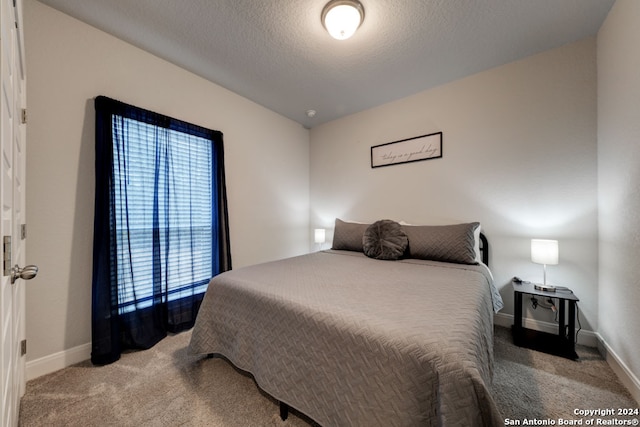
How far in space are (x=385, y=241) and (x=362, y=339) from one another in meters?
1.48

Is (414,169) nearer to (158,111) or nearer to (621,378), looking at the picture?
(621,378)

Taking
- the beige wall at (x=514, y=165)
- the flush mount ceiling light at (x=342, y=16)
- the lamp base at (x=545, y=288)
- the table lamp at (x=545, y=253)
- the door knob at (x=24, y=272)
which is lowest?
the lamp base at (x=545, y=288)

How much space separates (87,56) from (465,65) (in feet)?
10.8

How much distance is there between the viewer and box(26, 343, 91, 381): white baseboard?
1604 mm

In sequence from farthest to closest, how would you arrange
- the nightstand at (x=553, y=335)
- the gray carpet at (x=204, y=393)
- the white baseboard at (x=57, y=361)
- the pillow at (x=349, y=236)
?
the pillow at (x=349, y=236)
the nightstand at (x=553, y=335)
the white baseboard at (x=57, y=361)
the gray carpet at (x=204, y=393)

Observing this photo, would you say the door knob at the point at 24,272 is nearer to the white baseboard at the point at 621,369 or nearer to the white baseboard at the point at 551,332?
the white baseboard at the point at 551,332

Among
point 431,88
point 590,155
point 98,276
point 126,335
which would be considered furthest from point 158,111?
point 590,155

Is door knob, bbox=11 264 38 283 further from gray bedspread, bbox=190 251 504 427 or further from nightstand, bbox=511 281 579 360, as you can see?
nightstand, bbox=511 281 579 360

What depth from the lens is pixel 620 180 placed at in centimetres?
163

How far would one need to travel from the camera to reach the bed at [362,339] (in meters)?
0.85

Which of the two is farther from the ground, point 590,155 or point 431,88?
point 431,88

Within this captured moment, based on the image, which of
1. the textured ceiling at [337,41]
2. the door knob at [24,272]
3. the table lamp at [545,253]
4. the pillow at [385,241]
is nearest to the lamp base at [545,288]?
the table lamp at [545,253]

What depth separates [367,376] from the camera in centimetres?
97

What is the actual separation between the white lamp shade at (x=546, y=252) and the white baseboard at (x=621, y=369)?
0.67 meters
